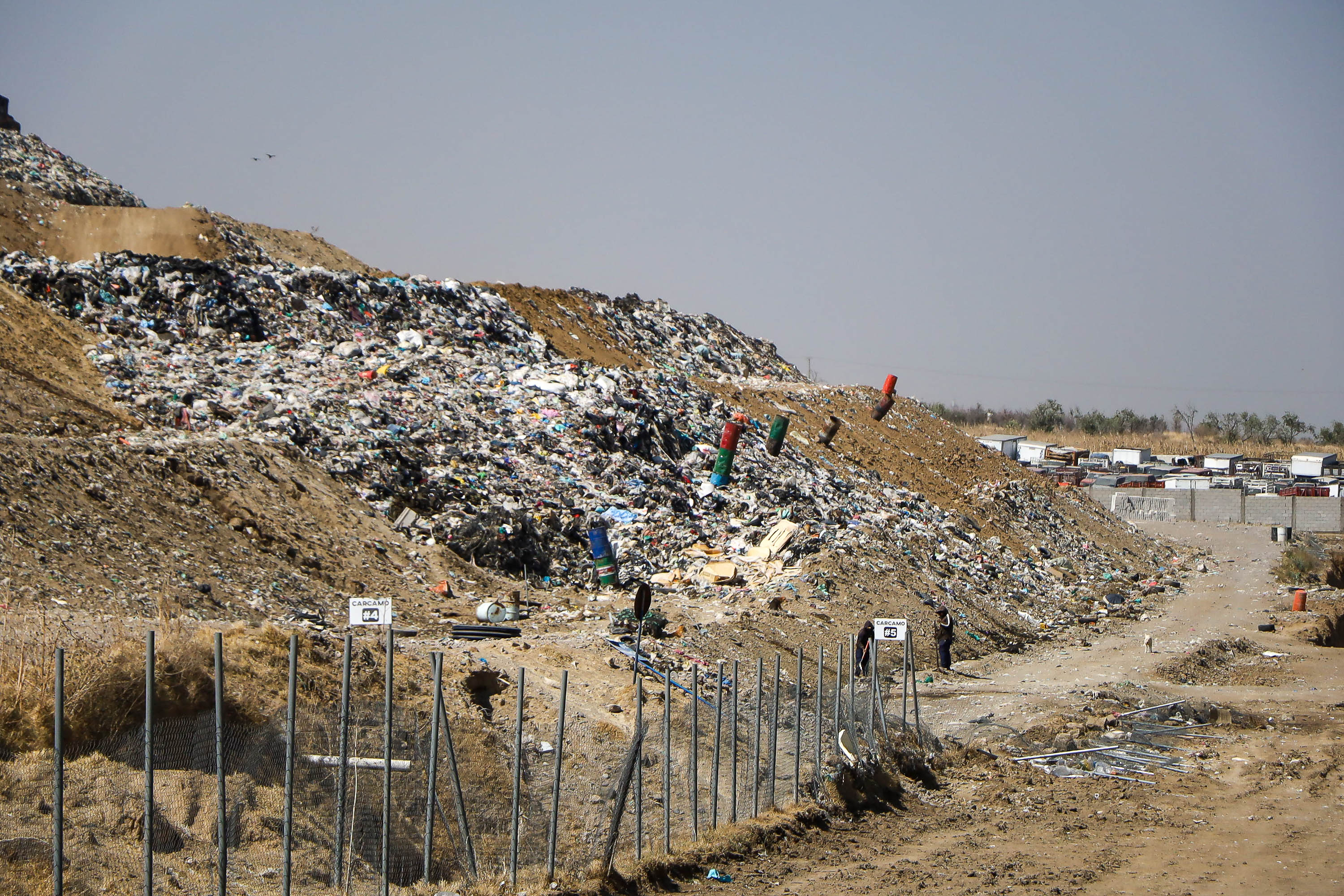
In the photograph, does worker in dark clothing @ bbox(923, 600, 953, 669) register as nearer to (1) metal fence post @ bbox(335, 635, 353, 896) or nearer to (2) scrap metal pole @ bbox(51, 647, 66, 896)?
(1) metal fence post @ bbox(335, 635, 353, 896)

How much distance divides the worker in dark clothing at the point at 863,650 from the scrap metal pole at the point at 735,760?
4855 mm

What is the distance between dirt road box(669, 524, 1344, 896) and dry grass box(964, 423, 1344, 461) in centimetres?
6379

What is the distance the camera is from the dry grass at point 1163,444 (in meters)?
83.6

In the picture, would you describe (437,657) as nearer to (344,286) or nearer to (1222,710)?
(1222,710)

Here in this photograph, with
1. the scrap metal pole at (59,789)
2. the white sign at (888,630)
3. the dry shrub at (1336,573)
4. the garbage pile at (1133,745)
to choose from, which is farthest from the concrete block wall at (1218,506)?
the scrap metal pole at (59,789)

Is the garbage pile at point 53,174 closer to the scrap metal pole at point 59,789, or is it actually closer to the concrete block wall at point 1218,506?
the scrap metal pole at point 59,789

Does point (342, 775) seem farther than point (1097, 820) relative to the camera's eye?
No

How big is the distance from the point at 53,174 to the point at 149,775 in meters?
32.5

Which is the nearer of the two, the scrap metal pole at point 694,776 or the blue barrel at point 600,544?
the scrap metal pole at point 694,776

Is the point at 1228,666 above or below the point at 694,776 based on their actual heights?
below

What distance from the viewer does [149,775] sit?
6.09 metres

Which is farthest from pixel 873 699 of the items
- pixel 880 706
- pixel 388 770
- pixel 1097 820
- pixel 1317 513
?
pixel 1317 513

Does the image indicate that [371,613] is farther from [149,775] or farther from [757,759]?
[757,759]

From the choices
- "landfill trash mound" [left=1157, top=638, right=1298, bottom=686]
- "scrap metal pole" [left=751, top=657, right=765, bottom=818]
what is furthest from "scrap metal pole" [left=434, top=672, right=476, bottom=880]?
"landfill trash mound" [left=1157, top=638, right=1298, bottom=686]
